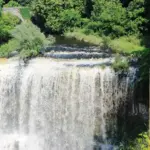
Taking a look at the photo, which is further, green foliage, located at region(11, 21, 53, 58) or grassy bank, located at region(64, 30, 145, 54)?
grassy bank, located at region(64, 30, 145, 54)

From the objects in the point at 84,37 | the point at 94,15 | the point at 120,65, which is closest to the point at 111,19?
the point at 84,37

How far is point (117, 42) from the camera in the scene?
20469 millimetres

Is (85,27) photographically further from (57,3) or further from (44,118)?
(44,118)

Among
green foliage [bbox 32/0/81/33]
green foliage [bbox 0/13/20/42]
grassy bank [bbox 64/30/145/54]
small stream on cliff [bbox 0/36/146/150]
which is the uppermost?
green foliage [bbox 32/0/81/33]

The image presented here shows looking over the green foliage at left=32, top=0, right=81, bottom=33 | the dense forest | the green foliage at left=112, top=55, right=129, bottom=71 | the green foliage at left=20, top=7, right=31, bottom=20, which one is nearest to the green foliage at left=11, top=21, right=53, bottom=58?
the dense forest

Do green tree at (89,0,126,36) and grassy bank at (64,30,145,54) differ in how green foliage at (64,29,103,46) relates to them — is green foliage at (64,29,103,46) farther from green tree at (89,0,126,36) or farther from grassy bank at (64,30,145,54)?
green tree at (89,0,126,36)

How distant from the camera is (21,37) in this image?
59.7 ft

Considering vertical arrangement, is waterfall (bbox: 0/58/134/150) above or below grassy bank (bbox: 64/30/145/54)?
below

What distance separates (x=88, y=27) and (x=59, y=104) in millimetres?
9305

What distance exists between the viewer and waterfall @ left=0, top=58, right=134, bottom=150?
15.2 meters

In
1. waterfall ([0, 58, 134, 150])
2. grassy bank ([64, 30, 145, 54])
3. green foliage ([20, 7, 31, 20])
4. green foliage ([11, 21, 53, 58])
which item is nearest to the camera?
waterfall ([0, 58, 134, 150])

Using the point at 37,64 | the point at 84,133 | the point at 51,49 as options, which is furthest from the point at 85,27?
the point at 84,133

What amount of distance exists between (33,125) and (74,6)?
42.0 feet

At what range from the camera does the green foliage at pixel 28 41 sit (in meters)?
17.5
